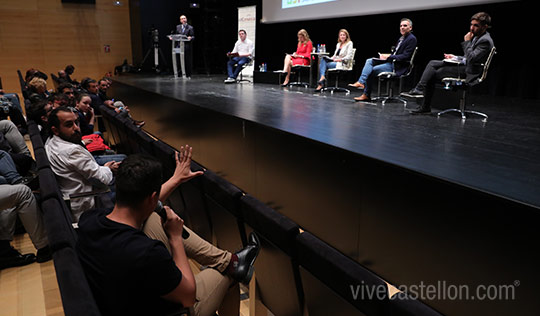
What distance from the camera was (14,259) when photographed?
237cm

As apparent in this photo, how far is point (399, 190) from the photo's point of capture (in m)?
1.91

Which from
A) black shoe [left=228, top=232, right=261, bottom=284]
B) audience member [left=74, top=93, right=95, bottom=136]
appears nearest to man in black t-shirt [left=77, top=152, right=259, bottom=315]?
black shoe [left=228, top=232, right=261, bottom=284]

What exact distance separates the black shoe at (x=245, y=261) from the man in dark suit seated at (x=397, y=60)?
3766 mm

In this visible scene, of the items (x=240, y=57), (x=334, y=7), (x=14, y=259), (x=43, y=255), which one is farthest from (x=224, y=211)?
(x=240, y=57)

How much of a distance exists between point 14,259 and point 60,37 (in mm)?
11283

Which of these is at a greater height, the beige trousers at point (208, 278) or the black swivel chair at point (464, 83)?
the black swivel chair at point (464, 83)

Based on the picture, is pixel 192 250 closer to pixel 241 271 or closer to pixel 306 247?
pixel 241 271

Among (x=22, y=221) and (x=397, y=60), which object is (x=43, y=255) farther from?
(x=397, y=60)

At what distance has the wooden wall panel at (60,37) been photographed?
36.1 feet

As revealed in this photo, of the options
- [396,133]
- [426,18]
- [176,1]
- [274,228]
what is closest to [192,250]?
[274,228]

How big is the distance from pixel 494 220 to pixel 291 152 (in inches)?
59.5

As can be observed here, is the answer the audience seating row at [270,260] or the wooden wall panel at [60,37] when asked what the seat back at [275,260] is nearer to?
the audience seating row at [270,260]

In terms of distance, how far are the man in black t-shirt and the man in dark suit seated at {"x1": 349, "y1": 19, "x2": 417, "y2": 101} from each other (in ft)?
13.2

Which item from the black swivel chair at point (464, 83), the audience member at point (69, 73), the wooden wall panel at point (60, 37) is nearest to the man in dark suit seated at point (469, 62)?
the black swivel chair at point (464, 83)
